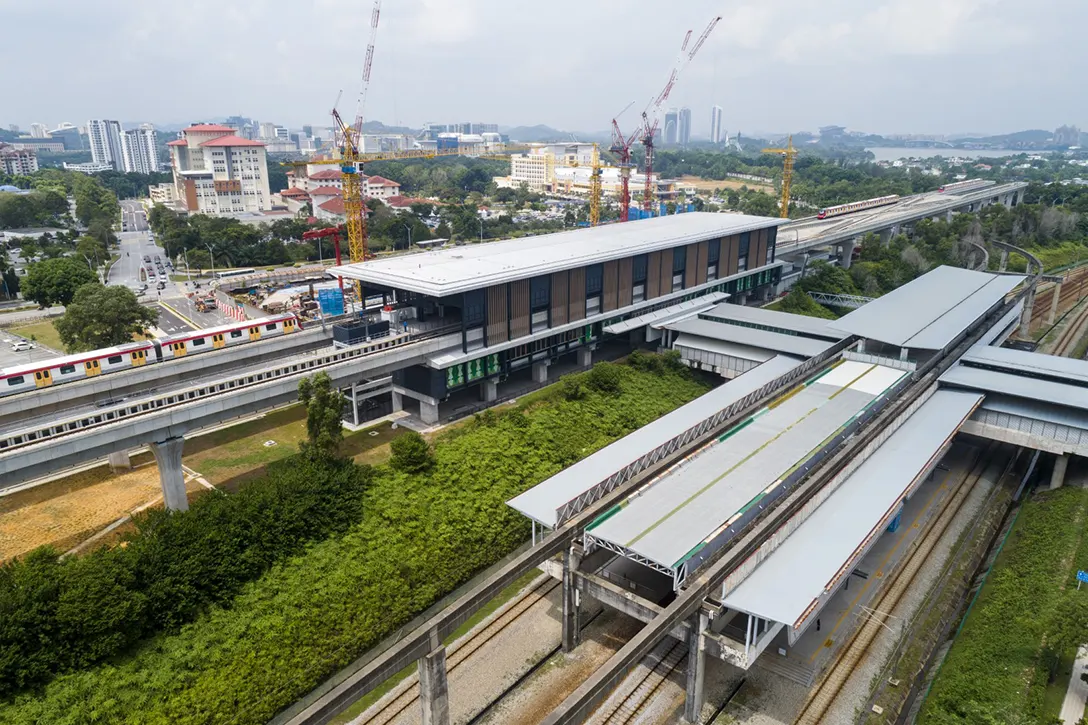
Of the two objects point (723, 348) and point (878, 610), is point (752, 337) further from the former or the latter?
point (878, 610)

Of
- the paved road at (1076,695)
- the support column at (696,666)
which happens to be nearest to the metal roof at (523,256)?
the support column at (696,666)

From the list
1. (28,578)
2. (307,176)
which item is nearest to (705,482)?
(28,578)

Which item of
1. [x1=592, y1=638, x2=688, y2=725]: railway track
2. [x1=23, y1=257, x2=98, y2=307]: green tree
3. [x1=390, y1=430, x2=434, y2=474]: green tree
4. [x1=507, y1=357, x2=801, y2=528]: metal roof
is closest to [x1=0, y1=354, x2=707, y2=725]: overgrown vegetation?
[x1=390, y1=430, x2=434, y2=474]: green tree

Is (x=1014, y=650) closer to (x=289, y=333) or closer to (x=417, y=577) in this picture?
(x=417, y=577)

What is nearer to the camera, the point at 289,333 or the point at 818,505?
the point at 818,505

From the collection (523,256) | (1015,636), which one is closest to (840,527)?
(1015,636)

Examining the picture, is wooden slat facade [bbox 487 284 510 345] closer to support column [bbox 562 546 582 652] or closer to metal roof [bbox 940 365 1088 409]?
support column [bbox 562 546 582 652]
